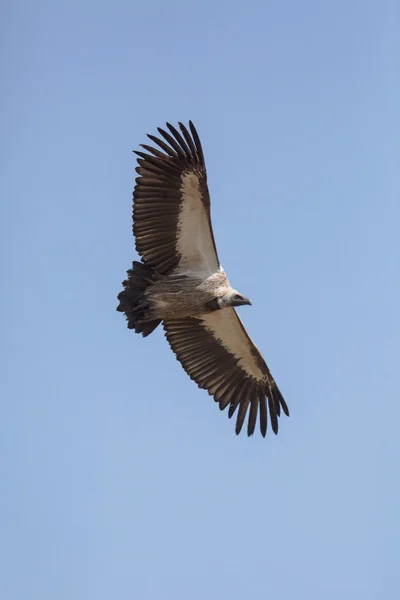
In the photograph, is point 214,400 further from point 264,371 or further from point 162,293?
point 162,293

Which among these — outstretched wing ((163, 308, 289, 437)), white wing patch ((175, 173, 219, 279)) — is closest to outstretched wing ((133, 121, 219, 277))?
white wing patch ((175, 173, 219, 279))

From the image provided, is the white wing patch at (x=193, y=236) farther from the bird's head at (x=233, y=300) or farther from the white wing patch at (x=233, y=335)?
the white wing patch at (x=233, y=335)

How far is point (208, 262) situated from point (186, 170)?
147 centimetres

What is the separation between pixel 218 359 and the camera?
20.0 meters

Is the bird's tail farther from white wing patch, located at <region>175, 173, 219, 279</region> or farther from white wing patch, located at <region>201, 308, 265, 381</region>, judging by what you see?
white wing patch, located at <region>201, 308, 265, 381</region>

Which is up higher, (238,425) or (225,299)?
(225,299)

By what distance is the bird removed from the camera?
18.3 metres

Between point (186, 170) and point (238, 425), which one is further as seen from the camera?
point (238, 425)

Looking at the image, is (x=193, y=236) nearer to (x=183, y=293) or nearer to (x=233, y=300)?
(x=183, y=293)

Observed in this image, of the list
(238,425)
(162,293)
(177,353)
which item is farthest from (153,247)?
(238,425)

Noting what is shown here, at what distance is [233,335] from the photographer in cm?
1966

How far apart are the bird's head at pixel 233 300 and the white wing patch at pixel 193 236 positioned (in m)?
0.44

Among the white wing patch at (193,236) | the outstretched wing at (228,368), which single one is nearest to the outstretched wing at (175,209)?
the white wing patch at (193,236)

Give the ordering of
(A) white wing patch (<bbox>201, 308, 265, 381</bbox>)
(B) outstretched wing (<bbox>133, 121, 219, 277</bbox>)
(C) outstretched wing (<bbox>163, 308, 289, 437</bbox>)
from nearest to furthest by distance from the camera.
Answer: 1. (B) outstretched wing (<bbox>133, 121, 219, 277</bbox>)
2. (A) white wing patch (<bbox>201, 308, 265, 381</bbox>)
3. (C) outstretched wing (<bbox>163, 308, 289, 437</bbox>)
